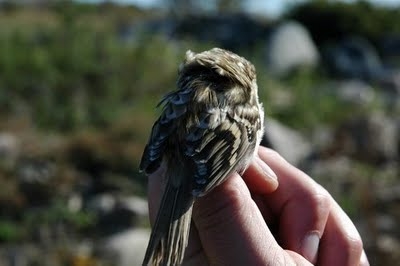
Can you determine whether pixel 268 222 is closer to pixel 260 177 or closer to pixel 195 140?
pixel 260 177

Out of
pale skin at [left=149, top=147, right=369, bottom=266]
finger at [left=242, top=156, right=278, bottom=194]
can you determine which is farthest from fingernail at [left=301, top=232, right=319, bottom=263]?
finger at [left=242, top=156, right=278, bottom=194]

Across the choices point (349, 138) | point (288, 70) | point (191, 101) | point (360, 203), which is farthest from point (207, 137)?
point (288, 70)

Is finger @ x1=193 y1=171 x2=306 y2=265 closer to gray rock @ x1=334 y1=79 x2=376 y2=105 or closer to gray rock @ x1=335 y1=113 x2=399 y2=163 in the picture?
gray rock @ x1=335 y1=113 x2=399 y2=163

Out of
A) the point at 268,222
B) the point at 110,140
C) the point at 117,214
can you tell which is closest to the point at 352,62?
the point at 110,140

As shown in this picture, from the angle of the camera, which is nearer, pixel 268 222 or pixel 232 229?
pixel 232 229

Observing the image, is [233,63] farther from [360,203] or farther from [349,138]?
[349,138]
